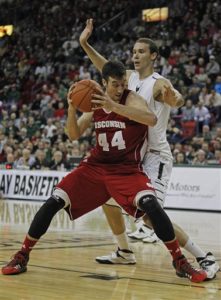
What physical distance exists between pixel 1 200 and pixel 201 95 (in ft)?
19.1

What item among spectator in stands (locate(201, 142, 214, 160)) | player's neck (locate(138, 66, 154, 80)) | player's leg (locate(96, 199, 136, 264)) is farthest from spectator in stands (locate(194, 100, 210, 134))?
player's leg (locate(96, 199, 136, 264))

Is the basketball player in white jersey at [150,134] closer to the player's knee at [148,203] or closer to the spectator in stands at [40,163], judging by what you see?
the player's knee at [148,203]

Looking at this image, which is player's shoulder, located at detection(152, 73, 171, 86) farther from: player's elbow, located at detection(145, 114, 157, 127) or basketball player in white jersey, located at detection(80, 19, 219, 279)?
player's elbow, located at detection(145, 114, 157, 127)

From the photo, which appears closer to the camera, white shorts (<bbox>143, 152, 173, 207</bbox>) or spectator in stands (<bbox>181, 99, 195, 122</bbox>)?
white shorts (<bbox>143, 152, 173, 207</bbox>)

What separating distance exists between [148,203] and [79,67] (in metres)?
18.1

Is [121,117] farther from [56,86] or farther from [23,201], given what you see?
[56,86]

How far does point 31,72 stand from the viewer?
2500 cm

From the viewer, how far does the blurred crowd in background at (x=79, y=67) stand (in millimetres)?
16719

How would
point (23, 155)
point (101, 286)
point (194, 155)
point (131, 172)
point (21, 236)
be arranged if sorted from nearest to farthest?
1. point (101, 286)
2. point (131, 172)
3. point (21, 236)
4. point (194, 155)
5. point (23, 155)

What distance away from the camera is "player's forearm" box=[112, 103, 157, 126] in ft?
17.1

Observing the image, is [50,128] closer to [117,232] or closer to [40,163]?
[40,163]

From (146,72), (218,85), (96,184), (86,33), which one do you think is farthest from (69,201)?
(218,85)

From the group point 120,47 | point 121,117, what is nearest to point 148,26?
point 120,47

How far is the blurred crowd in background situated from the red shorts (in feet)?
29.6
